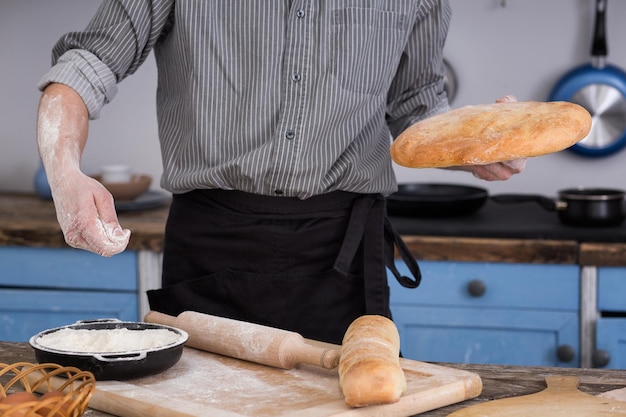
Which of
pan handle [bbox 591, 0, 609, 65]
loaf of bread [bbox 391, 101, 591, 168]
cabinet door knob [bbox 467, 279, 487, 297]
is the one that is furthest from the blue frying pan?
loaf of bread [bbox 391, 101, 591, 168]

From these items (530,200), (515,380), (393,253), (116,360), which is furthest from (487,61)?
(116,360)

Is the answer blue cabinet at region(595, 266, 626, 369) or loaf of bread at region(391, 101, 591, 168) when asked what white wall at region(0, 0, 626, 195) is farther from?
A: loaf of bread at region(391, 101, 591, 168)

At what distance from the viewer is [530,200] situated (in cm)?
246

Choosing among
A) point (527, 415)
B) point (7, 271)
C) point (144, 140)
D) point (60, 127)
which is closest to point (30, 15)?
point (144, 140)

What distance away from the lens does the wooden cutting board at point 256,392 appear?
42.0 inches

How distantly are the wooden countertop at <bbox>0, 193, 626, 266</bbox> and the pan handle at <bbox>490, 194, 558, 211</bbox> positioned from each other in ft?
0.50

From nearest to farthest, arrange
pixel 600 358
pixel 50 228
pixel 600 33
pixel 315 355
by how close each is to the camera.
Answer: pixel 315 355
pixel 600 358
pixel 50 228
pixel 600 33

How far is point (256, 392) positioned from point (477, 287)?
1.21 m

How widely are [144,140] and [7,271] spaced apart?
0.71 metres

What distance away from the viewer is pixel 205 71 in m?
1.55

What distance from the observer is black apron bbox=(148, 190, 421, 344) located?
156 cm

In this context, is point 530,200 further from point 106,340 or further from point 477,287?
point 106,340

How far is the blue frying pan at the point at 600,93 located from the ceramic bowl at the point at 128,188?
4.09ft

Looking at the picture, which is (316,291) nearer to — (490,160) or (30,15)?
(490,160)
